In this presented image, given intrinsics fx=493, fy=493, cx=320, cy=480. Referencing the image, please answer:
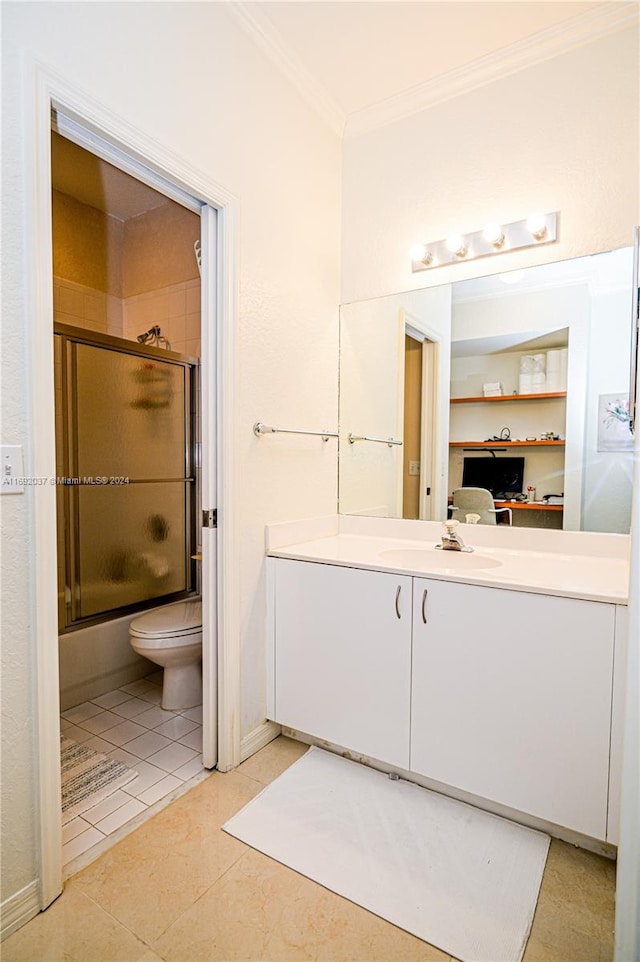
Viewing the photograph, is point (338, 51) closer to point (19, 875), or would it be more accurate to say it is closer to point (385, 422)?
point (385, 422)

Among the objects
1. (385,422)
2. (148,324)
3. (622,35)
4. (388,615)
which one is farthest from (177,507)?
(622,35)

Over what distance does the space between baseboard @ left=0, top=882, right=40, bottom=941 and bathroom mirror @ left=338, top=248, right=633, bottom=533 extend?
1.71 meters

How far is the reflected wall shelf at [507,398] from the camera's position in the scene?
1908 mm

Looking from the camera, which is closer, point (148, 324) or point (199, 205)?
point (199, 205)

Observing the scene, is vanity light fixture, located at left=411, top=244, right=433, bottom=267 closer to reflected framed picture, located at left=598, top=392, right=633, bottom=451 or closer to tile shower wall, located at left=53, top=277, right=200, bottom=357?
reflected framed picture, located at left=598, top=392, right=633, bottom=451

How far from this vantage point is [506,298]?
1.99 meters

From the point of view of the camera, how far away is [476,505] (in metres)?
2.09

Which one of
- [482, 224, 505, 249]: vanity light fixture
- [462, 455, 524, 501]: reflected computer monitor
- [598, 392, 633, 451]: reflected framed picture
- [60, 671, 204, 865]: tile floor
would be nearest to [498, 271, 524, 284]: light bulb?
[482, 224, 505, 249]: vanity light fixture

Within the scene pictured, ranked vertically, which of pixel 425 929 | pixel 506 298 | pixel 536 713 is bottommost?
pixel 425 929

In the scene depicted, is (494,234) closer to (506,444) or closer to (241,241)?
(506,444)

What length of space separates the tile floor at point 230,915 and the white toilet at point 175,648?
77cm

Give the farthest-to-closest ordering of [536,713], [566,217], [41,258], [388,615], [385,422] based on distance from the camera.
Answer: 1. [385,422]
2. [566,217]
3. [388,615]
4. [536,713]
5. [41,258]

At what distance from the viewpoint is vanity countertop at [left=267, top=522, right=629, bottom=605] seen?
1433mm

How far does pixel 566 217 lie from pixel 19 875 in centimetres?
262
